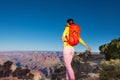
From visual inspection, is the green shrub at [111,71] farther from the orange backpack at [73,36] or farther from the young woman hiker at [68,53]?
the orange backpack at [73,36]

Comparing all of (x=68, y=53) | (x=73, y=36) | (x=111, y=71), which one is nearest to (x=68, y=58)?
(x=68, y=53)

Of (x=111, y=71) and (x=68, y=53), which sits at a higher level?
(x=68, y=53)

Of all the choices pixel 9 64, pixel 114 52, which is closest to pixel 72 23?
pixel 114 52

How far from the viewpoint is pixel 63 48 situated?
38.4 ft

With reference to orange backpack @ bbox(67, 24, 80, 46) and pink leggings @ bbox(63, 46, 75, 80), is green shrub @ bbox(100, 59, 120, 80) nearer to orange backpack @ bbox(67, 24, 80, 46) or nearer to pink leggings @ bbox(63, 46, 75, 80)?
pink leggings @ bbox(63, 46, 75, 80)

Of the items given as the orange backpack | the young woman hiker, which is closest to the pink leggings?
the young woman hiker

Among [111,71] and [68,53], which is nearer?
[68,53]

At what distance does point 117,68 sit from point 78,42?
10319 millimetres

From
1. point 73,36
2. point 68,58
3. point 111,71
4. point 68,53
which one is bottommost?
point 111,71

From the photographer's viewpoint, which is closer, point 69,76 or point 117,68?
point 69,76

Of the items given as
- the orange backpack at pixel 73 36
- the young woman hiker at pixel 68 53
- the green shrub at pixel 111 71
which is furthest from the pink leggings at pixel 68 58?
the green shrub at pixel 111 71

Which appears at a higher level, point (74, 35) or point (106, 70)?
point (74, 35)

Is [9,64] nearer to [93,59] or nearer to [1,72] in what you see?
[1,72]

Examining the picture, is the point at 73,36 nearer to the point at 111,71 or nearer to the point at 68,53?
the point at 68,53
